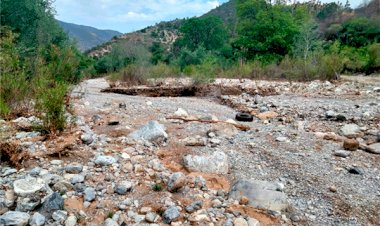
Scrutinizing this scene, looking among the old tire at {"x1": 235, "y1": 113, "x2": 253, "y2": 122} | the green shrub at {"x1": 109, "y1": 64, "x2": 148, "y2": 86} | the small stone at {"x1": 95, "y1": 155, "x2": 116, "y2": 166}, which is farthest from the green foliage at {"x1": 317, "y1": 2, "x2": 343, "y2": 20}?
the small stone at {"x1": 95, "y1": 155, "x2": 116, "y2": 166}

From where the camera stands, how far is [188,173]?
3027 mm

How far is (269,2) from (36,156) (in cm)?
2052

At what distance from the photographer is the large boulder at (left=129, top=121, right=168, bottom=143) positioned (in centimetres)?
371

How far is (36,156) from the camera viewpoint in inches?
118

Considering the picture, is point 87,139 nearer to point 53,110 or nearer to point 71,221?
point 53,110

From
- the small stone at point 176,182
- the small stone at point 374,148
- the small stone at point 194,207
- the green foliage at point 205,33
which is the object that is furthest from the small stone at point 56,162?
the green foliage at point 205,33

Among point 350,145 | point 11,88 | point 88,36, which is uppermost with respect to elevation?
point 88,36

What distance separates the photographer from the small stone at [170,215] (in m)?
2.30

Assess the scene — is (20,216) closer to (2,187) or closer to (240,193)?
(2,187)

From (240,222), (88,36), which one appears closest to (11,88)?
(240,222)

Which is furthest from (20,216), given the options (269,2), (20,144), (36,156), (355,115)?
(269,2)

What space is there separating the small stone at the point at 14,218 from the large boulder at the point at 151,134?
166 cm

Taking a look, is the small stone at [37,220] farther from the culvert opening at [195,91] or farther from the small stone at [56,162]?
the culvert opening at [195,91]

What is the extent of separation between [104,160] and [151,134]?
828mm
